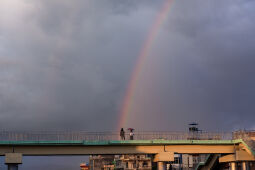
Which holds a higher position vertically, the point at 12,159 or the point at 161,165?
the point at 12,159

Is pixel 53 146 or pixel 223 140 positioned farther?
pixel 223 140

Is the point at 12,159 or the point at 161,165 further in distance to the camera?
the point at 161,165

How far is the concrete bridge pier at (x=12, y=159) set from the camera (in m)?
68.2

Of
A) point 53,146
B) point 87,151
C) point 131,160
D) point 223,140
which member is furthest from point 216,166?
point 131,160

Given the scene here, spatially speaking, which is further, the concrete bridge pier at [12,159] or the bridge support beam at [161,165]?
the bridge support beam at [161,165]

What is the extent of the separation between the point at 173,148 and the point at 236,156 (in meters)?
12.3

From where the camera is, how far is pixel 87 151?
236ft

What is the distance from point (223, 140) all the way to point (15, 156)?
40.0 metres

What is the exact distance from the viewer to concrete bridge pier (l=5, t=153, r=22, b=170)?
224ft

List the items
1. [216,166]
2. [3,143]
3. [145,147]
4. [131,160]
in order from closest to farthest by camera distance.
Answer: [3,143]
[145,147]
[216,166]
[131,160]

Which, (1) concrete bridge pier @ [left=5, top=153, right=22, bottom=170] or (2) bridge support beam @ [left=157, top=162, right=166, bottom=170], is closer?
(1) concrete bridge pier @ [left=5, top=153, right=22, bottom=170]

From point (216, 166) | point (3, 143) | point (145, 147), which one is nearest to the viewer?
point (3, 143)

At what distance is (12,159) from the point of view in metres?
68.4

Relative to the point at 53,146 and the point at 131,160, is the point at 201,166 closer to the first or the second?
the point at 53,146
